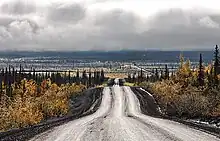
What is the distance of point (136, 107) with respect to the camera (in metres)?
67.3

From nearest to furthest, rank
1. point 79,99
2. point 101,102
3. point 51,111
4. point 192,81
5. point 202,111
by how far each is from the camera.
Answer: point 202,111
point 51,111
point 101,102
point 79,99
point 192,81

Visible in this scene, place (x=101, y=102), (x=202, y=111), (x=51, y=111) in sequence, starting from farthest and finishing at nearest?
(x=101, y=102) → (x=51, y=111) → (x=202, y=111)

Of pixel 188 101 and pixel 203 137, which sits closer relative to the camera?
pixel 203 137

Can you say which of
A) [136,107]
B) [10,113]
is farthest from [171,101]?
[10,113]

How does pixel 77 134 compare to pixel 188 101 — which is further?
pixel 188 101

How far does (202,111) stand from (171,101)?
20.4 m

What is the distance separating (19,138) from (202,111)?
28.8 m

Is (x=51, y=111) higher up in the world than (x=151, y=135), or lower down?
lower down

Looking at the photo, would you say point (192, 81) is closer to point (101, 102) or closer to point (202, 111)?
point (101, 102)

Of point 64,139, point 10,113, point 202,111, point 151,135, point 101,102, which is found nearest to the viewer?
point 64,139

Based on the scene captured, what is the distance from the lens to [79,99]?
8550 centimetres

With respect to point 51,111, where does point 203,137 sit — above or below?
above

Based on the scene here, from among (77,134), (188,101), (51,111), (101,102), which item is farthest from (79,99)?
(77,134)

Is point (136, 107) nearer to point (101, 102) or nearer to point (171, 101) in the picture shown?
point (171, 101)
